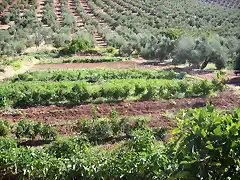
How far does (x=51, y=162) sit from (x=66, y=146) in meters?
0.98

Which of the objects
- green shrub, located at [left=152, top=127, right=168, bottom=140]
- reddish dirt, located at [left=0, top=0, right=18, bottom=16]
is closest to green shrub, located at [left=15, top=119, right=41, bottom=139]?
green shrub, located at [left=152, top=127, right=168, bottom=140]

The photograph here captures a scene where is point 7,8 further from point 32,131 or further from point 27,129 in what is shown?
point 32,131

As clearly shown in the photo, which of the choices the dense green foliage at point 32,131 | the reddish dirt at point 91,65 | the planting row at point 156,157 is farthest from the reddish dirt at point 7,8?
the planting row at point 156,157

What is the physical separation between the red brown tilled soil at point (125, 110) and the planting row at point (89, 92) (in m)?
0.60

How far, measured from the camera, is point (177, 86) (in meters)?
18.5

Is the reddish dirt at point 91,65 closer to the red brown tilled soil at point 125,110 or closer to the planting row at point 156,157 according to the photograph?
the red brown tilled soil at point 125,110

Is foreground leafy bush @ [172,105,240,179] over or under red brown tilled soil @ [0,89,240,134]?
over

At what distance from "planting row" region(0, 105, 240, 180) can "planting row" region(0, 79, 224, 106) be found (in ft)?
25.3

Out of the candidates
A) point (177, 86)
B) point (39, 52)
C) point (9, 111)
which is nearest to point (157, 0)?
point (39, 52)

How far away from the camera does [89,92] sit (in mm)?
16922

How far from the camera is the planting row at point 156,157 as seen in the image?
4223 millimetres

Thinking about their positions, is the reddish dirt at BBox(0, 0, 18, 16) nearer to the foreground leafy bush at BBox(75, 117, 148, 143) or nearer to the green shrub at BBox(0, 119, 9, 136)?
the green shrub at BBox(0, 119, 9, 136)

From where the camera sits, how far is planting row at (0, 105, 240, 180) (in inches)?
166

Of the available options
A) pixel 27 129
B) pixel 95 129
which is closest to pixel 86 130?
pixel 95 129
